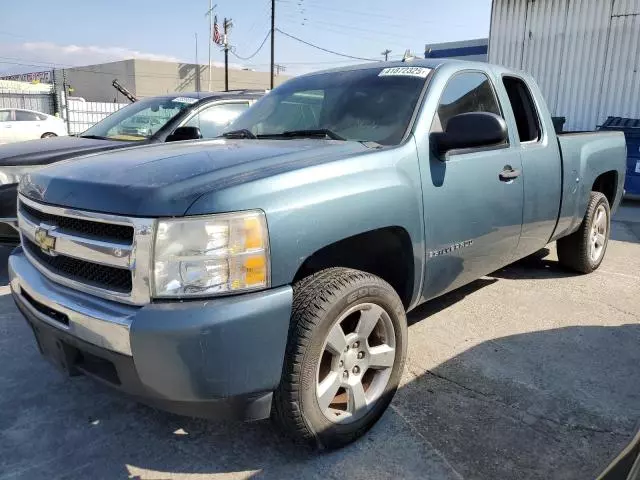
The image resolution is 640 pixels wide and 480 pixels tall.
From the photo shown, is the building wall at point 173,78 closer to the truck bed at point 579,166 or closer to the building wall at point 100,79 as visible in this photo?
the building wall at point 100,79

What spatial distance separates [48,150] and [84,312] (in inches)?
147

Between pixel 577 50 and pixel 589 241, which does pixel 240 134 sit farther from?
pixel 577 50

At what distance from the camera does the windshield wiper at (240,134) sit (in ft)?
10.9

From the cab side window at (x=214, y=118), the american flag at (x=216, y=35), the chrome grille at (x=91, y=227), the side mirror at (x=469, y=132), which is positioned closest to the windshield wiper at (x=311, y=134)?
the side mirror at (x=469, y=132)

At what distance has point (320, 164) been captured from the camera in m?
2.27

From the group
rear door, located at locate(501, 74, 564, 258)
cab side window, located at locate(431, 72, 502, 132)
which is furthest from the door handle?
cab side window, located at locate(431, 72, 502, 132)

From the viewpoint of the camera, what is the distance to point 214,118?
18.7 ft

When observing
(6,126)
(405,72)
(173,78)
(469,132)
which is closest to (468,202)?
(469,132)

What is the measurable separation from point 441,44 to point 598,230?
28119 mm

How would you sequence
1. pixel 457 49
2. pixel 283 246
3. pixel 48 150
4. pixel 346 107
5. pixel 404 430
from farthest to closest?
1. pixel 457 49
2. pixel 48 150
3. pixel 346 107
4. pixel 404 430
5. pixel 283 246

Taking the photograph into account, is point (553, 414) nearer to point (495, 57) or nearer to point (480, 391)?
point (480, 391)

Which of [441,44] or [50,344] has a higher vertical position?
[441,44]

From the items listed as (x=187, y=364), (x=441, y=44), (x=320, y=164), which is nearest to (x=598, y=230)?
(x=320, y=164)

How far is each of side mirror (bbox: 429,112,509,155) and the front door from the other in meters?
0.09
